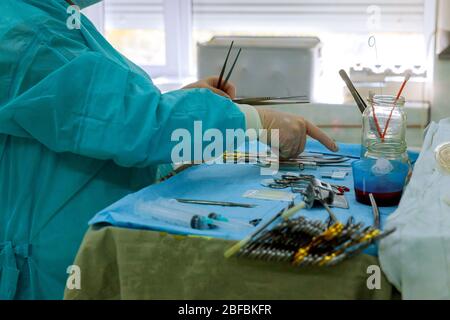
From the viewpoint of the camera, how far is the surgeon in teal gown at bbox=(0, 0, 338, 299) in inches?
37.0

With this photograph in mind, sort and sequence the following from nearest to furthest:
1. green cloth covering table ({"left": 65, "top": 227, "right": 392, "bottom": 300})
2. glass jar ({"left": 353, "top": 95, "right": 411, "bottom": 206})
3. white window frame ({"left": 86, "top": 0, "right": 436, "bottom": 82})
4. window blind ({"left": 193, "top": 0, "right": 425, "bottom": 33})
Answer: green cloth covering table ({"left": 65, "top": 227, "right": 392, "bottom": 300}) → glass jar ({"left": 353, "top": 95, "right": 411, "bottom": 206}) → window blind ({"left": 193, "top": 0, "right": 425, "bottom": 33}) → white window frame ({"left": 86, "top": 0, "right": 436, "bottom": 82})

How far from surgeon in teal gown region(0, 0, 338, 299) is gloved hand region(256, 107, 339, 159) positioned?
3.7 inches

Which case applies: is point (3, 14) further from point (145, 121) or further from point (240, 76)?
point (240, 76)

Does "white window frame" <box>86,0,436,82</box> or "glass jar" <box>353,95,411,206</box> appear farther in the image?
"white window frame" <box>86,0,436,82</box>

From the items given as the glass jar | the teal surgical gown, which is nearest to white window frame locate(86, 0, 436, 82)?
the teal surgical gown

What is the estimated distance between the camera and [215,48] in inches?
98.2

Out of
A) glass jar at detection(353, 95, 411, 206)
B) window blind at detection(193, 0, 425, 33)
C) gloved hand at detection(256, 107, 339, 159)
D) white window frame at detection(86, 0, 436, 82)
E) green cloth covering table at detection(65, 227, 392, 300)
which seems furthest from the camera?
white window frame at detection(86, 0, 436, 82)

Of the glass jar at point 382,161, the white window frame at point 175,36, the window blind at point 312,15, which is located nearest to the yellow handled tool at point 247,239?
the glass jar at point 382,161

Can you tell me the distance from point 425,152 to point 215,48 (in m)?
1.56

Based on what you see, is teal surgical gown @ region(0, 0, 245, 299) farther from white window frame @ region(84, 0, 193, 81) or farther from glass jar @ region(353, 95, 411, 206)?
white window frame @ region(84, 0, 193, 81)

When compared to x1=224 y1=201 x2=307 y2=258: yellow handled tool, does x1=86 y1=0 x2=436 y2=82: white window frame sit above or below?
above

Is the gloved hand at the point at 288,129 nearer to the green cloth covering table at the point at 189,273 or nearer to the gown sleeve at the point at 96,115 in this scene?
the gown sleeve at the point at 96,115

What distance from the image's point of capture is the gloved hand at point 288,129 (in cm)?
113
